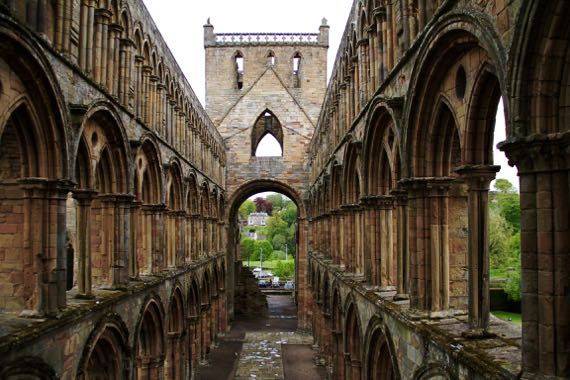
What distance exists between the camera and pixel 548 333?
4910 mm

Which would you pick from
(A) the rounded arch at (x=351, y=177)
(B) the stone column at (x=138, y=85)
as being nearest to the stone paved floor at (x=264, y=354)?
(A) the rounded arch at (x=351, y=177)

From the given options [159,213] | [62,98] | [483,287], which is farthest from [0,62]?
[159,213]

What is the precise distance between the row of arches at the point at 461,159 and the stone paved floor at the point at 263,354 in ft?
39.2

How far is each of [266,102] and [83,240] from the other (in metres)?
27.2

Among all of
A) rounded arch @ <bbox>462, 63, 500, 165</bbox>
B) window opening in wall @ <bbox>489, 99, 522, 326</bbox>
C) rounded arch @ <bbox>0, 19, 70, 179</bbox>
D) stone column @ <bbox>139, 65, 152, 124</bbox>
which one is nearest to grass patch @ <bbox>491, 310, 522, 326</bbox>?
window opening in wall @ <bbox>489, 99, 522, 326</bbox>

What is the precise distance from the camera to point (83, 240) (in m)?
11.6

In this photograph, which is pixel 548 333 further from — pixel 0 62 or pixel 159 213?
pixel 159 213

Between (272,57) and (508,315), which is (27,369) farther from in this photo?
(272,57)

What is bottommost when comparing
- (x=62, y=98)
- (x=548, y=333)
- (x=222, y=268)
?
(x=222, y=268)

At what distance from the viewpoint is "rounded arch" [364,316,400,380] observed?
38.3ft

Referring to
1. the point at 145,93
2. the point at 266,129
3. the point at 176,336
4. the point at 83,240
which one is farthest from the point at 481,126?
the point at 266,129

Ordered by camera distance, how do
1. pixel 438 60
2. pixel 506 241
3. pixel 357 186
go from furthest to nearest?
pixel 506 241 < pixel 357 186 < pixel 438 60

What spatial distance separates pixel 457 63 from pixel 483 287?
304 centimetres

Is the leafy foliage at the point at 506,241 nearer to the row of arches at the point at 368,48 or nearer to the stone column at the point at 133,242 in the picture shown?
the row of arches at the point at 368,48
